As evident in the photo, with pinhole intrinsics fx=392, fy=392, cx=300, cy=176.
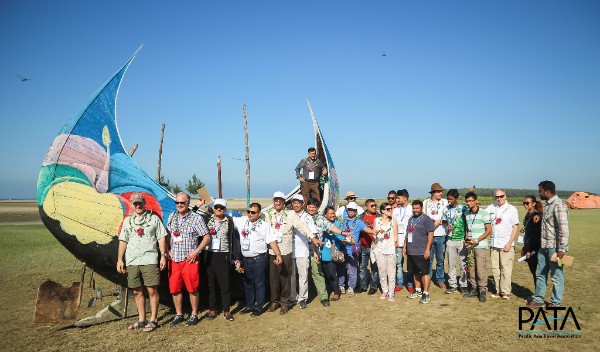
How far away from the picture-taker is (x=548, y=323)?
5.34m

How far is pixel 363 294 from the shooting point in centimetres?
718

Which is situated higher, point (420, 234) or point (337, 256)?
point (420, 234)

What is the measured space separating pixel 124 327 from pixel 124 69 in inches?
166

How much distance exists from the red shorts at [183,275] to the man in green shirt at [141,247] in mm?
182

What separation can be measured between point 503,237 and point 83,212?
6507 mm

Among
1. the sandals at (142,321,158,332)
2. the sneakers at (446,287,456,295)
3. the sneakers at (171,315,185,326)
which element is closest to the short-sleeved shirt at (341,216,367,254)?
the sneakers at (446,287,456,295)

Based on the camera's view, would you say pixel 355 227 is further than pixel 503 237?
Yes

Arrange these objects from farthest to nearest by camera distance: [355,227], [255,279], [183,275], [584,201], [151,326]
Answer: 1. [584,201]
2. [355,227]
3. [255,279]
4. [183,275]
5. [151,326]

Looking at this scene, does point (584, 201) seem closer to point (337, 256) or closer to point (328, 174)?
point (328, 174)

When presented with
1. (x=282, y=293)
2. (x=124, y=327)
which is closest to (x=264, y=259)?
(x=282, y=293)

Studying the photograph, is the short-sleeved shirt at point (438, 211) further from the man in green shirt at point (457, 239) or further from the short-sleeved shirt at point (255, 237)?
the short-sleeved shirt at point (255, 237)

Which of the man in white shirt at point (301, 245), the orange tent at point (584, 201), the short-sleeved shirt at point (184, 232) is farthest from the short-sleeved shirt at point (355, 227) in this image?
the orange tent at point (584, 201)

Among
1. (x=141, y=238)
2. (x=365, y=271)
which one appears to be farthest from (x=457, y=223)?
(x=141, y=238)

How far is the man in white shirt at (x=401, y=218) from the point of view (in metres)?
7.25
